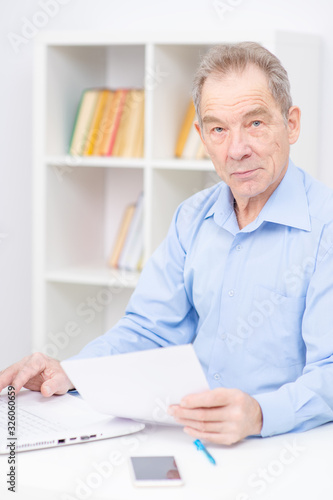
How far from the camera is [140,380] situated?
130 cm

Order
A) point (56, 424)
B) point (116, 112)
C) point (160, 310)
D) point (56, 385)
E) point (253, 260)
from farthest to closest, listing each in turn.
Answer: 1. point (116, 112)
2. point (160, 310)
3. point (253, 260)
4. point (56, 385)
5. point (56, 424)

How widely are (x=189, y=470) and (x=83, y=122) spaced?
84.7 inches

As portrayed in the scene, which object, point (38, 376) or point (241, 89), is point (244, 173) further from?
point (38, 376)

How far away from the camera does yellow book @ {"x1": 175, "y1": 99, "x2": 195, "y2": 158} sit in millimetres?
2994

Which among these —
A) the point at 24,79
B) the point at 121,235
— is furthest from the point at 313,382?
the point at 24,79

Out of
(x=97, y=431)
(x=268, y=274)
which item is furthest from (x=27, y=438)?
(x=268, y=274)

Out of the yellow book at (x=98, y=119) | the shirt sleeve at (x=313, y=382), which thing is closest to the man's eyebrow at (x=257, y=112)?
the shirt sleeve at (x=313, y=382)

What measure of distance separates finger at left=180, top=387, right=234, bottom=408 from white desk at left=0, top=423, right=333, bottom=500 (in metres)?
0.08

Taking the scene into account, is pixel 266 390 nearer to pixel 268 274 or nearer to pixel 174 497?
pixel 268 274

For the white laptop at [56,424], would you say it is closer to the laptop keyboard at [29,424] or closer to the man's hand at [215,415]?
the laptop keyboard at [29,424]

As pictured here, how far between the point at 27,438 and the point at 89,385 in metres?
0.14

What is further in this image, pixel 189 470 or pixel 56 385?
pixel 56 385

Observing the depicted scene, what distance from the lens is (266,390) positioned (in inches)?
65.1

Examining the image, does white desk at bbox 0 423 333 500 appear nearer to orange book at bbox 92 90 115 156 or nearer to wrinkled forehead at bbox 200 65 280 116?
wrinkled forehead at bbox 200 65 280 116
